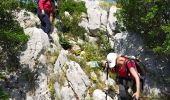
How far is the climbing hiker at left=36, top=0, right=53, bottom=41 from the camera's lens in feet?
62.3

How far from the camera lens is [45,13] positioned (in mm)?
19203

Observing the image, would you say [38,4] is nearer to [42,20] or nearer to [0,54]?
[42,20]

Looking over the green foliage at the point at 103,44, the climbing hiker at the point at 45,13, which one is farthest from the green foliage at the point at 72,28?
the climbing hiker at the point at 45,13

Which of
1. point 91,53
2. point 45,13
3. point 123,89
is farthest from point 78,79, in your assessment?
point 45,13

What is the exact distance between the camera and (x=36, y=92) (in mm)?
16109

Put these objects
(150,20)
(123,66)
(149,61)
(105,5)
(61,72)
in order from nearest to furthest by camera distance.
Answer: (123,66) → (61,72) → (150,20) → (149,61) → (105,5)

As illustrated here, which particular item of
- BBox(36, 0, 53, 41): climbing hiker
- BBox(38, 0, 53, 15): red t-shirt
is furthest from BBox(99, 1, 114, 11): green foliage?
BBox(36, 0, 53, 41): climbing hiker

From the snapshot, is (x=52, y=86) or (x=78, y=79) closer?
(x=52, y=86)

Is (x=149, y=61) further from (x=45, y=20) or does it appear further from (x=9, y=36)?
(x=9, y=36)

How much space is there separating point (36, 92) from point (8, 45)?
2.13 metres

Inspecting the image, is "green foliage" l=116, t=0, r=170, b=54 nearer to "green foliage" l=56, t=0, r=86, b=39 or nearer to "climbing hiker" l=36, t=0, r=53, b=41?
"green foliage" l=56, t=0, r=86, b=39

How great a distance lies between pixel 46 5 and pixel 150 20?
16.1 feet

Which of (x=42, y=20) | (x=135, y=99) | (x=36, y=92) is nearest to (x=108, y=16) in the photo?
(x=42, y=20)

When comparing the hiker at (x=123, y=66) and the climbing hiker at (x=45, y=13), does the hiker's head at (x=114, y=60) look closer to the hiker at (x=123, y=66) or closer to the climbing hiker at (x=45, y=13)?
the hiker at (x=123, y=66)
